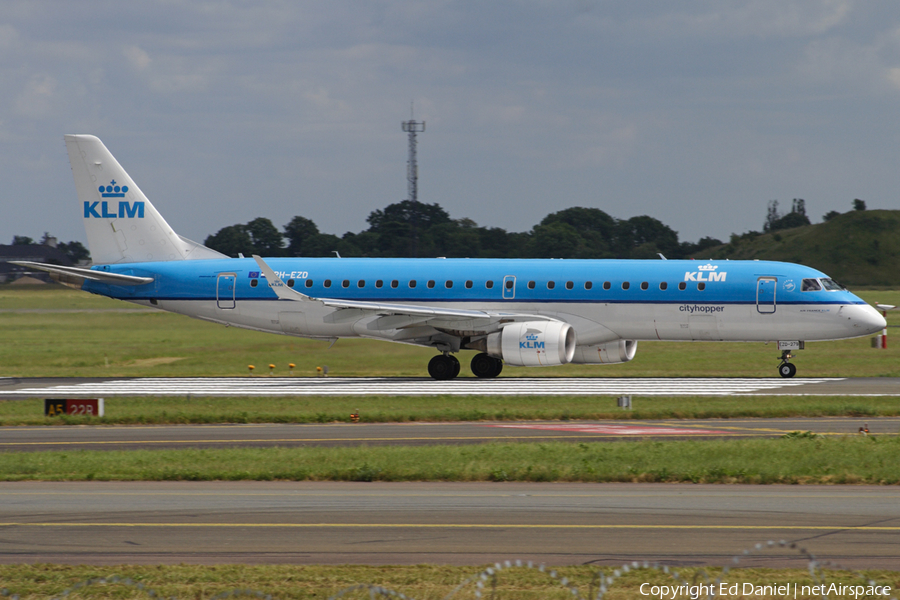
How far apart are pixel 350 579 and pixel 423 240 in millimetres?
73784

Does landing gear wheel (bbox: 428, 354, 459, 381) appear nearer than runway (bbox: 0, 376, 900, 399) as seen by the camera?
No

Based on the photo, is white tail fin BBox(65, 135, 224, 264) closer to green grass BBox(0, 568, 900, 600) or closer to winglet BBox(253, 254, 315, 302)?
winglet BBox(253, 254, 315, 302)

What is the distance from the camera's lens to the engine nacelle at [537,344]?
33.8m

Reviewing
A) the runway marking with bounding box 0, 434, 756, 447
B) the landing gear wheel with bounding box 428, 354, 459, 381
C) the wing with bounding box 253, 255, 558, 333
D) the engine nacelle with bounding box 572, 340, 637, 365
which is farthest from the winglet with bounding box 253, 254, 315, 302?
the runway marking with bounding box 0, 434, 756, 447

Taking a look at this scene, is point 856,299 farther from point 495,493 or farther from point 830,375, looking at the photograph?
point 495,493

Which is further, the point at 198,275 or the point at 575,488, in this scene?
the point at 198,275

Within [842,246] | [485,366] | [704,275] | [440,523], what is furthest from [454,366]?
[842,246]

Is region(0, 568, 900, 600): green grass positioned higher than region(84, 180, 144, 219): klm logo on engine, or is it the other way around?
region(84, 180, 144, 219): klm logo on engine

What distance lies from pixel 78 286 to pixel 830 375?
93.7ft

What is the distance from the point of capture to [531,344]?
1336 inches

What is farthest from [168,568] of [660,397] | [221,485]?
[660,397]

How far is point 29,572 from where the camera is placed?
35.1 feet

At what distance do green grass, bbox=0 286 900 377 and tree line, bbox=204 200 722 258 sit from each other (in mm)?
23182

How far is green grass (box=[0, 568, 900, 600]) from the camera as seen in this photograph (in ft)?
32.5
